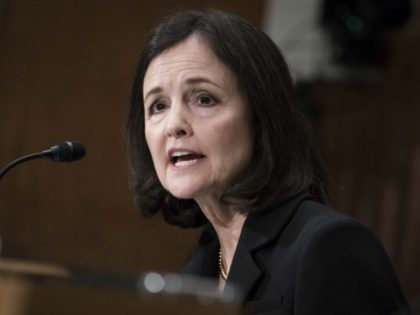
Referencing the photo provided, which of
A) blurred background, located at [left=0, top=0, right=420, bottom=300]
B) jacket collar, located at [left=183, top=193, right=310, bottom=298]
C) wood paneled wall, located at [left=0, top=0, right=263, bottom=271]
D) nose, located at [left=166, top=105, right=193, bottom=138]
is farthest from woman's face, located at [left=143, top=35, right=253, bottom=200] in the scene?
wood paneled wall, located at [left=0, top=0, right=263, bottom=271]

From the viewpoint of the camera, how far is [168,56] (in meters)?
2.05

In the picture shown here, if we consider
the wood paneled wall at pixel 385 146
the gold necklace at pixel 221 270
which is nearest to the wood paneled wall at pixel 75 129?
the wood paneled wall at pixel 385 146

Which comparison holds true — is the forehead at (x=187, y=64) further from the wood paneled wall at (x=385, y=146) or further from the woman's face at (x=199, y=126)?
the wood paneled wall at (x=385, y=146)

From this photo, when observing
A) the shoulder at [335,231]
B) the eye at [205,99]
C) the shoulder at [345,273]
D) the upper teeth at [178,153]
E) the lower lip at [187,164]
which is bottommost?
the shoulder at [345,273]

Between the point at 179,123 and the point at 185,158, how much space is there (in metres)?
0.09

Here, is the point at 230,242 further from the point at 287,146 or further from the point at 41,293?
the point at 41,293

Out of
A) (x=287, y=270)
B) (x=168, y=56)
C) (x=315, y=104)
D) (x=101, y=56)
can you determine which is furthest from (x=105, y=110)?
(x=287, y=270)

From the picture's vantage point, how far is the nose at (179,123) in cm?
193

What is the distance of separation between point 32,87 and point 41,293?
4.13m

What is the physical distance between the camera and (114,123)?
5031 millimetres

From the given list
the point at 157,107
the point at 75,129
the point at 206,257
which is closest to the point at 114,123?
the point at 75,129

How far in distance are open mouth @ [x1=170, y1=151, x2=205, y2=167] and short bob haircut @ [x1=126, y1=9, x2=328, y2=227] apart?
111mm

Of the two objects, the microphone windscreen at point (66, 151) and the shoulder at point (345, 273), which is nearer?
the shoulder at point (345, 273)

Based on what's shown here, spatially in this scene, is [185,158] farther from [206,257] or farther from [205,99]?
[206,257]
